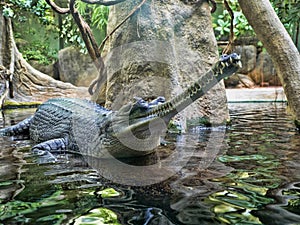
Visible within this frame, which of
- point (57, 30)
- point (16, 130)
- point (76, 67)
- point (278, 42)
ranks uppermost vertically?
point (57, 30)

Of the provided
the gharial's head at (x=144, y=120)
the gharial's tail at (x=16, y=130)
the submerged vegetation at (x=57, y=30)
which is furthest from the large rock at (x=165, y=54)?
the submerged vegetation at (x=57, y=30)

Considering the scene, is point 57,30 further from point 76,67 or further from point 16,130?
point 16,130

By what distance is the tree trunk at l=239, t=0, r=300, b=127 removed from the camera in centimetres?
281

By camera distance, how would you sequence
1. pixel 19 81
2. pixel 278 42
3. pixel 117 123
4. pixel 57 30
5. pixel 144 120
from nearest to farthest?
Answer: pixel 144 120 < pixel 117 123 < pixel 278 42 < pixel 19 81 < pixel 57 30

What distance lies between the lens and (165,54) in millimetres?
3732

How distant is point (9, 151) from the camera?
2.59 m

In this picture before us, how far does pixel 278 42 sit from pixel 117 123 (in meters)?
1.64

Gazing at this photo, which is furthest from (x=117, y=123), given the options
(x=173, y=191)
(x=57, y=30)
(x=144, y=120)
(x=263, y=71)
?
(x=263, y=71)

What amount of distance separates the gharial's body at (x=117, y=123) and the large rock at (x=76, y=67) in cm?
990

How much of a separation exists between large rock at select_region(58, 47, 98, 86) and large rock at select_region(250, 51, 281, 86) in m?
6.97

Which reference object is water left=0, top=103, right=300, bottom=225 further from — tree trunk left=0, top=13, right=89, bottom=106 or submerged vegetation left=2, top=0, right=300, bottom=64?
submerged vegetation left=2, top=0, right=300, bottom=64

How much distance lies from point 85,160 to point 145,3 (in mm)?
2358

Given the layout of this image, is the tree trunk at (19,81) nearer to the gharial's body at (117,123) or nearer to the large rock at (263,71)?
the gharial's body at (117,123)

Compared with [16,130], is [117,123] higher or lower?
higher
